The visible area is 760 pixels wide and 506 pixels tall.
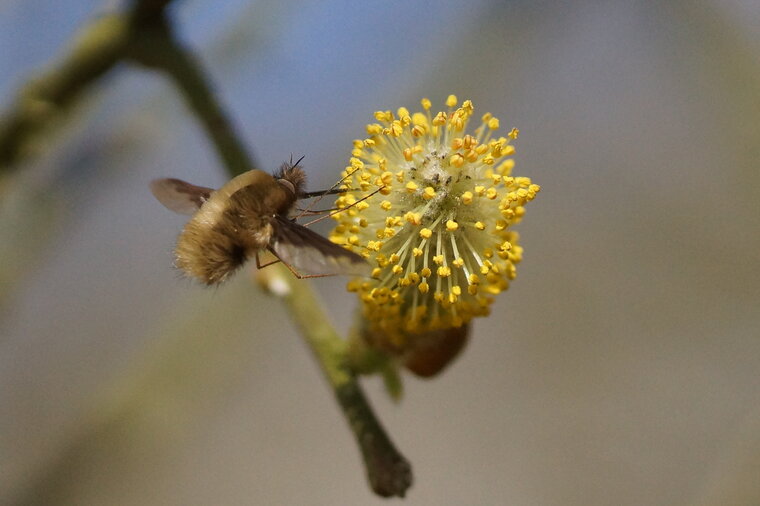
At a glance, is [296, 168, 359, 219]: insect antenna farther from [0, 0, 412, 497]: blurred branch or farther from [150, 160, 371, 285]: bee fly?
[0, 0, 412, 497]: blurred branch

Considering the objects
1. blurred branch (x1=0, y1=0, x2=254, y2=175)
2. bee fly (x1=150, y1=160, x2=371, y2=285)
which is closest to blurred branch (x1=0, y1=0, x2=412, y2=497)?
blurred branch (x1=0, y1=0, x2=254, y2=175)

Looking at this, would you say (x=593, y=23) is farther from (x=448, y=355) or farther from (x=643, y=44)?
(x=448, y=355)

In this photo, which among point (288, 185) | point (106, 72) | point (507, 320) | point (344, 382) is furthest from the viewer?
point (507, 320)

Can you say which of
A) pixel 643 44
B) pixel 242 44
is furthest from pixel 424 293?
pixel 643 44

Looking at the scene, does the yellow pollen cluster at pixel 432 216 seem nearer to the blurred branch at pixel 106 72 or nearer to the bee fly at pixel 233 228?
the bee fly at pixel 233 228

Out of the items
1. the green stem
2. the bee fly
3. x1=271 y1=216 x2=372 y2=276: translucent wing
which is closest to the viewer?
x1=271 y1=216 x2=372 y2=276: translucent wing

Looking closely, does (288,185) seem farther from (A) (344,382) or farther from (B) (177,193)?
(A) (344,382)

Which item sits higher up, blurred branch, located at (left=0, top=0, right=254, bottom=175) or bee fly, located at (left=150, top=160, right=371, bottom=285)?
blurred branch, located at (left=0, top=0, right=254, bottom=175)

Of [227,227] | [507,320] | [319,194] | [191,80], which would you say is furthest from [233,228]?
[507,320]
